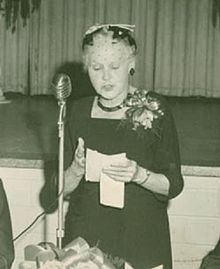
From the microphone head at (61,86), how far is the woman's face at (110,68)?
0.07 metres

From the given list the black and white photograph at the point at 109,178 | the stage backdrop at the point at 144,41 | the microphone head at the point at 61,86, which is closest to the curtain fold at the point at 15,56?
the stage backdrop at the point at 144,41

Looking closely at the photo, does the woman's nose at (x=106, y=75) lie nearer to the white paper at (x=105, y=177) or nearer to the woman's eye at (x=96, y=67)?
the woman's eye at (x=96, y=67)

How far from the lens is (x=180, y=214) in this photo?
1680 millimetres

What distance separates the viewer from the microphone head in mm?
1125

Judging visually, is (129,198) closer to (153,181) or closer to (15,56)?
(153,181)

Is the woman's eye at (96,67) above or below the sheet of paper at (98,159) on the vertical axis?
above

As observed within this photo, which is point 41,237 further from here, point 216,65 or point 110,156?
point 216,65

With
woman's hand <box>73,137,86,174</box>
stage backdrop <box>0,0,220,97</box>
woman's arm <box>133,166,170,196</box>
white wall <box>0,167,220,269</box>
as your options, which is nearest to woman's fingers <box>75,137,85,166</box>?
woman's hand <box>73,137,86,174</box>

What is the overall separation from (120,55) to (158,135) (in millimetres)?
164

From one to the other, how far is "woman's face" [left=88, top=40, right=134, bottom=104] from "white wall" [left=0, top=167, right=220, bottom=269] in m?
0.53

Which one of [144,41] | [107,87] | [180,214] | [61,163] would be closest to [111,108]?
[107,87]

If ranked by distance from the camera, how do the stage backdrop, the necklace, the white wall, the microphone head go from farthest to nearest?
the stage backdrop → the white wall → the necklace → the microphone head

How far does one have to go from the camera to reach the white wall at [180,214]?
165cm

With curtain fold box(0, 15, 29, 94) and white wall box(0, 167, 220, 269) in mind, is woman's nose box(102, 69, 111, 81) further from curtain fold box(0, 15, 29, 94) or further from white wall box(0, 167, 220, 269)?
curtain fold box(0, 15, 29, 94)
